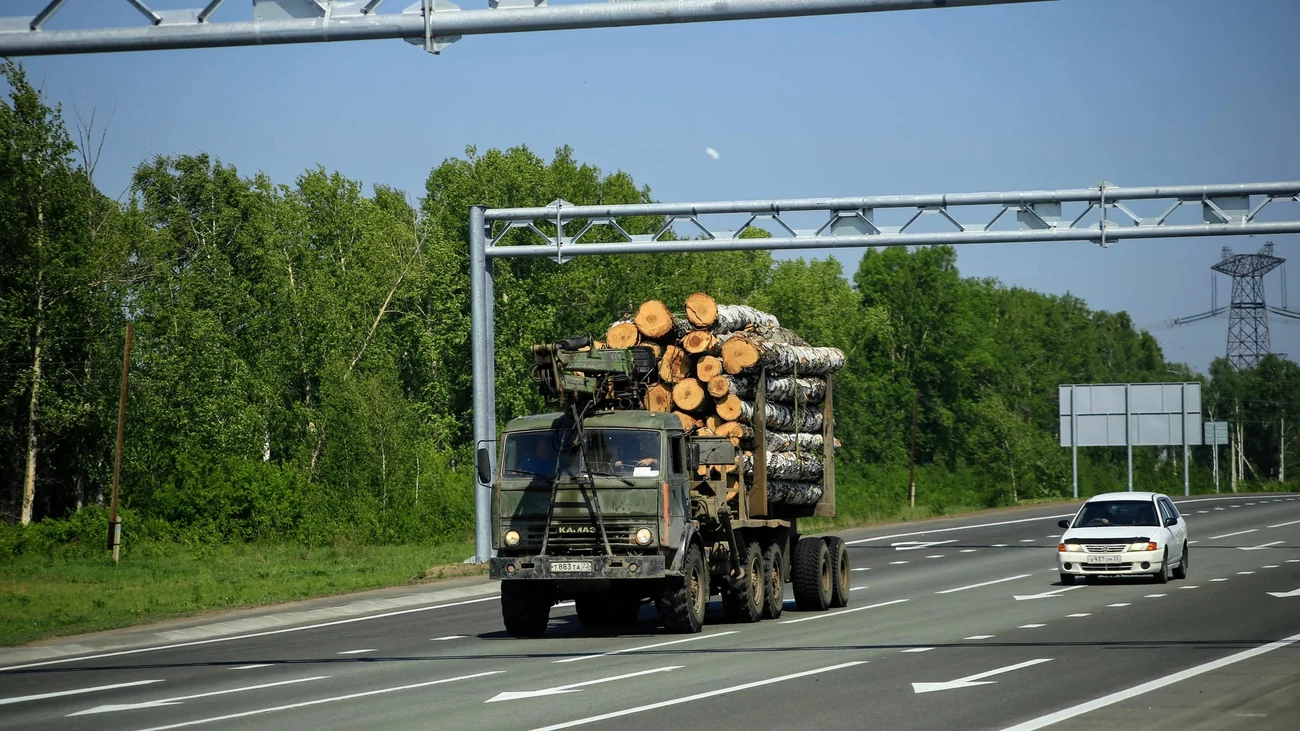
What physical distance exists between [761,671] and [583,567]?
156 inches

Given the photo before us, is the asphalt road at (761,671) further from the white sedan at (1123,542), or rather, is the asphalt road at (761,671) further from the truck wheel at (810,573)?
the white sedan at (1123,542)

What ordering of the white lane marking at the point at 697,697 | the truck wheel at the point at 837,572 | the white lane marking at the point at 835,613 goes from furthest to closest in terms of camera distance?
the truck wheel at the point at 837,572
the white lane marking at the point at 835,613
the white lane marking at the point at 697,697

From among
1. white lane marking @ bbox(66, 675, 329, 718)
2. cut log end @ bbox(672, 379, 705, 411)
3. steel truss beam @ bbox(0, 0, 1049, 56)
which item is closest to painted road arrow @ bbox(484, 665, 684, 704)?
white lane marking @ bbox(66, 675, 329, 718)

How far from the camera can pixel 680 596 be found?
1906 centimetres

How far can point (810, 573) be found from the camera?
23.0 metres

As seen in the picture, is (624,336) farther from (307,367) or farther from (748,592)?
(307,367)

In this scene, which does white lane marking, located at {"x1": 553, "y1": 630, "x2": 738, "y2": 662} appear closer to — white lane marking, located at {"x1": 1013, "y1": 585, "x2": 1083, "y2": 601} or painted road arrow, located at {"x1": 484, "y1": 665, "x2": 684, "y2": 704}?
painted road arrow, located at {"x1": 484, "y1": 665, "x2": 684, "y2": 704}

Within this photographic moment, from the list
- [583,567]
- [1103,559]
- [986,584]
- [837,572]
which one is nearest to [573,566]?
[583,567]

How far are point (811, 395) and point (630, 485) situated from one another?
18.1ft

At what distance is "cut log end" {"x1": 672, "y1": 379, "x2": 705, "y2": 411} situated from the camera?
Answer: 20.7 metres

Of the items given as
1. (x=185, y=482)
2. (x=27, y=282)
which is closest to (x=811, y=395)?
(x=185, y=482)

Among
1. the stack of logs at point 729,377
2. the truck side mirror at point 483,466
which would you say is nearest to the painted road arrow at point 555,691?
the truck side mirror at point 483,466

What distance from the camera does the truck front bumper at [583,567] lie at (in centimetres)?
1838

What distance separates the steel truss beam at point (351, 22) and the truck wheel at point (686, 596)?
27.8 ft
